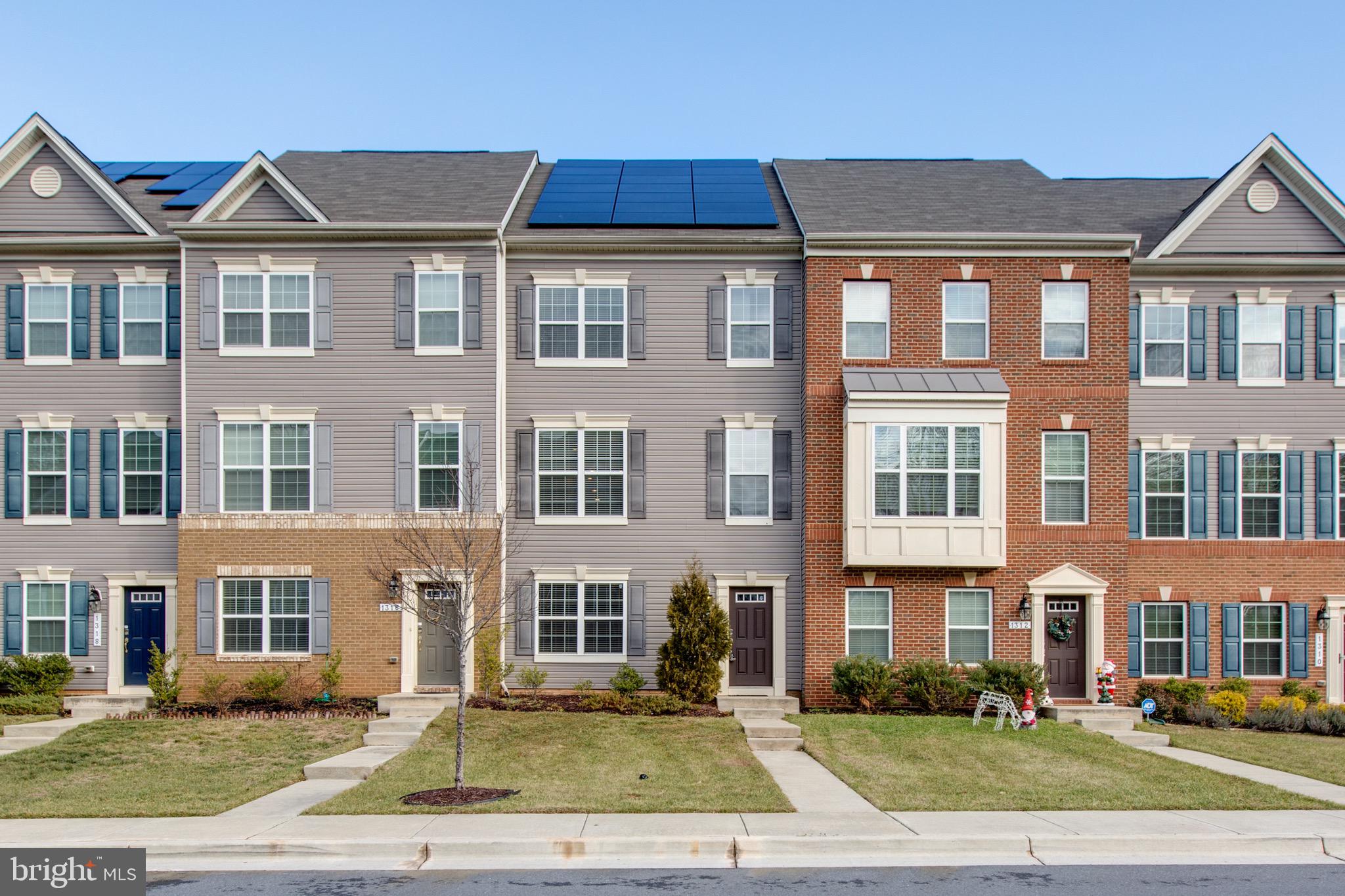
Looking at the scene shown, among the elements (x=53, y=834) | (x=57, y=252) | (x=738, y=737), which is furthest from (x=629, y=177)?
(x=53, y=834)

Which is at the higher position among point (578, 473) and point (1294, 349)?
point (1294, 349)

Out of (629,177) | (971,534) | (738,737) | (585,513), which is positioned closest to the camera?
(738,737)

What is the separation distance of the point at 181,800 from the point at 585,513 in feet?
32.8

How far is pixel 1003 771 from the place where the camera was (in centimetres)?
1422

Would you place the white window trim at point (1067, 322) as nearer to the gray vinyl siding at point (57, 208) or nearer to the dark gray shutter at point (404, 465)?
the dark gray shutter at point (404, 465)

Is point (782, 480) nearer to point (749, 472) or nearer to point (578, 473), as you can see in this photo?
point (749, 472)

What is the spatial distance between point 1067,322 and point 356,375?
1409cm

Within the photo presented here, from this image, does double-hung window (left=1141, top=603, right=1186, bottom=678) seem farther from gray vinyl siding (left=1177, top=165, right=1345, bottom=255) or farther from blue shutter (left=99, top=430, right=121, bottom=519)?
blue shutter (left=99, top=430, right=121, bottom=519)

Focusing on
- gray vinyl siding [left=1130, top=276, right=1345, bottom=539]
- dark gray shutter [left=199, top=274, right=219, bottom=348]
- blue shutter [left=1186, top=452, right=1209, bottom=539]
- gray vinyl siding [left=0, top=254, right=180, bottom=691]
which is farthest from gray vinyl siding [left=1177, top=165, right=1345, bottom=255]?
gray vinyl siding [left=0, top=254, right=180, bottom=691]

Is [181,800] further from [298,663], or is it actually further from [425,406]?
[425,406]

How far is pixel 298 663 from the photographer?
1981 centimetres

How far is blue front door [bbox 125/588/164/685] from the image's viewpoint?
21.0 metres

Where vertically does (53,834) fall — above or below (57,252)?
below

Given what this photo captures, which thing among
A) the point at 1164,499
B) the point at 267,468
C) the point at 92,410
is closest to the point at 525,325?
the point at 267,468
